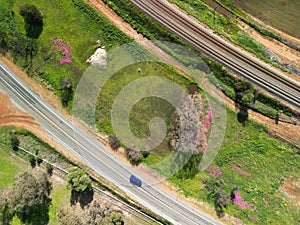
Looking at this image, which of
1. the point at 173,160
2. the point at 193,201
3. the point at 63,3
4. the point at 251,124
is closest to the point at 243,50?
the point at 251,124

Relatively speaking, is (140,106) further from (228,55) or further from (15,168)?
(15,168)

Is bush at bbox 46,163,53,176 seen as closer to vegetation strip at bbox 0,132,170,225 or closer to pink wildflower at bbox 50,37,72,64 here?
vegetation strip at bbox 0,132,170,225

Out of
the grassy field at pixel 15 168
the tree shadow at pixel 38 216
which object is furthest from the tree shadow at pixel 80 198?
the tree shadow at pixel 38 216

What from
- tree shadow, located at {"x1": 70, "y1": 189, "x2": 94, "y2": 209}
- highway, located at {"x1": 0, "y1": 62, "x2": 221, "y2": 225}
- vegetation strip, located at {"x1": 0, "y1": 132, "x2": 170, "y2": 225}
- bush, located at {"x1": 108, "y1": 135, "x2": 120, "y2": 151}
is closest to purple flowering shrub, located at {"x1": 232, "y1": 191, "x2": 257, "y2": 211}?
highway, located at {"x1": 0, "y1": 62, "x2": 221, "y2": 225}

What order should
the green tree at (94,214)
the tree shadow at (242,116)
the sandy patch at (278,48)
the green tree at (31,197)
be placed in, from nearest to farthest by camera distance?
1. the green tree at (31,197)
2. the green tree at (94,214)
3. the tree shadow at (242,116)
4. the sandy patch at (278,48)

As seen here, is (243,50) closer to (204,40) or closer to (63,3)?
(204,40)

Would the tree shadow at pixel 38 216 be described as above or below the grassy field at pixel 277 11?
below

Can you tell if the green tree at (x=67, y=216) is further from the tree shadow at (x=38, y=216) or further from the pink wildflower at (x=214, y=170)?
the pink wildflower at (x=214, y=170)
